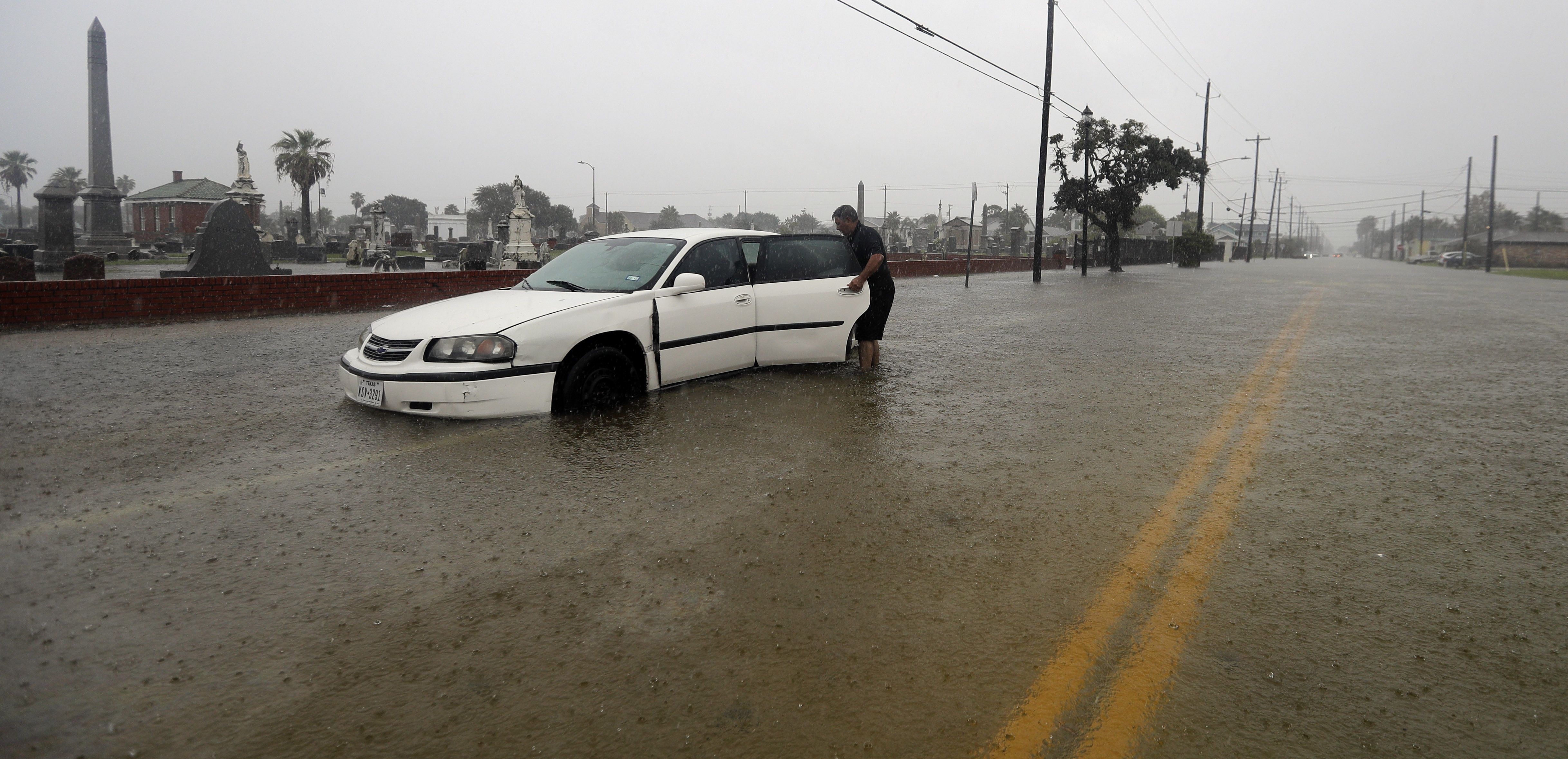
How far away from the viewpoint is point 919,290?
2230 cm

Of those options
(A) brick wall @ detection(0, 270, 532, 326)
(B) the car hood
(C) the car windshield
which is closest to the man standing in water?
(C) the car windshield

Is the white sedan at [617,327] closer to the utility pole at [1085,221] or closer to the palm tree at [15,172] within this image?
the utility pole at [1085,221]

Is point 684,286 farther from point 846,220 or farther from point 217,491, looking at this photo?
point 217,491

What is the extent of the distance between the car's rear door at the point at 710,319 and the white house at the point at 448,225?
113812 millimetres

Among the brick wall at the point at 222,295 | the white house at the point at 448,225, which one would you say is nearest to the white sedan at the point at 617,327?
the brick wall at the point at 222,295

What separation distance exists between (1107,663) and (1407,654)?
954mm

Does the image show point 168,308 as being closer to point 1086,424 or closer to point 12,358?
point 12,358

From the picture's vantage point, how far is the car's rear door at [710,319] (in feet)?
22.4

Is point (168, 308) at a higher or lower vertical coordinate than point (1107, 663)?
higher

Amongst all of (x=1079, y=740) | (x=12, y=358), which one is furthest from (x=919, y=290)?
(x=1079, y=740)

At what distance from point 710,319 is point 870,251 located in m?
2.04

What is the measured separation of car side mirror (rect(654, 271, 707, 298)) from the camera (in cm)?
667

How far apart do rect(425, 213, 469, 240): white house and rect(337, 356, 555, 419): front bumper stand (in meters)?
115

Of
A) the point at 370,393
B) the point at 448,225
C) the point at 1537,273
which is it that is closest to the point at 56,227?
the point at 370,393
